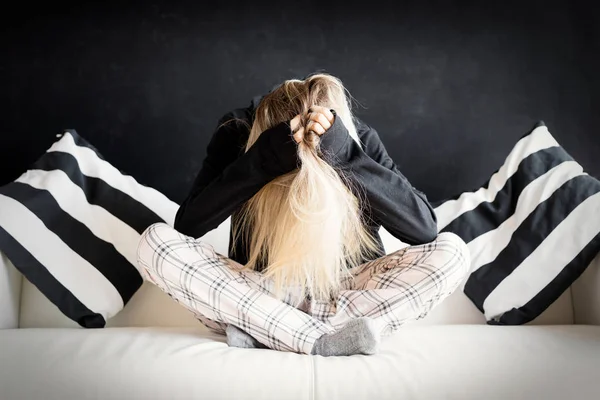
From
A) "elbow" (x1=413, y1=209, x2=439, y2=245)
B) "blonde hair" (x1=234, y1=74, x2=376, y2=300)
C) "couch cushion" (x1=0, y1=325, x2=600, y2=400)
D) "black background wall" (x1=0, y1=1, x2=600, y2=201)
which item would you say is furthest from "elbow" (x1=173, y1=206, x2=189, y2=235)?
"black background wall" (x1=0, y1=1, x2=600, y2=201)

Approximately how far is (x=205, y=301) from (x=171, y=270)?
3.5 inches

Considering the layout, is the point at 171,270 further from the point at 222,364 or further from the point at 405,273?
the point at 405,273

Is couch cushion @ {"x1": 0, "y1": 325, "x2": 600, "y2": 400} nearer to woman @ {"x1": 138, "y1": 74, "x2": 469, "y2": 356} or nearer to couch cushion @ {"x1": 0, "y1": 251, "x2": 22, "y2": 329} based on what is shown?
woman @ {"x1": 138, "y1": 74, "x2": 469, "y2": 356}

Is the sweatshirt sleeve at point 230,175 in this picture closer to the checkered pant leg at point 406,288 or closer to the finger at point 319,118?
the finger at point 319,118

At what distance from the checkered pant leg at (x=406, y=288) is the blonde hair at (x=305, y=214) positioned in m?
0.06

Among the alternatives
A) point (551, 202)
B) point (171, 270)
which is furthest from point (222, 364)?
point (551, 202)

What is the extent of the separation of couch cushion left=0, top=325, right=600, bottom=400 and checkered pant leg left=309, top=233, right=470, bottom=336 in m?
0.07

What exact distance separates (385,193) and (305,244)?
0.63 feet

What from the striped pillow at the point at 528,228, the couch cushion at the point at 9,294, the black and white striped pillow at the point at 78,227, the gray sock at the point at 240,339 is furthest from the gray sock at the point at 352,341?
the couch cushion at the point at 9,294

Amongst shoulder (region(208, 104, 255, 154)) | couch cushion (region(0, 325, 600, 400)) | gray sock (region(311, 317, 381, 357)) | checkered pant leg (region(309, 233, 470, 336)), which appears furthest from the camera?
shoulder (region(208, 104, 255, 154))

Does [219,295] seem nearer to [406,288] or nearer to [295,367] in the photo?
[295,367]

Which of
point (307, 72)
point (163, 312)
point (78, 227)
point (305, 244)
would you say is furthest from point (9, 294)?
point (307, 72)

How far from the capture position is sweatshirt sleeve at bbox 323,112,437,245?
1.45 metres

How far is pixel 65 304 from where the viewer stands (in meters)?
1.68
